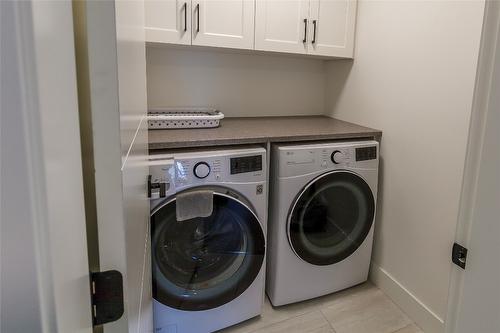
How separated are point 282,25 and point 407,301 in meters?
1.78

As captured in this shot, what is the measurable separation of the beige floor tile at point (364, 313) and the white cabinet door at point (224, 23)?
5.33ft

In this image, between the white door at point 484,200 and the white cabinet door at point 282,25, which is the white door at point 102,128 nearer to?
the white door at point 484,200

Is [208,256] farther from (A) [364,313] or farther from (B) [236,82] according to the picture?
(B) [236,82]

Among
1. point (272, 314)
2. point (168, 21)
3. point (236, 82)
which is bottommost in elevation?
point (272, 314)

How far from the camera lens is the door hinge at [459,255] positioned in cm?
69

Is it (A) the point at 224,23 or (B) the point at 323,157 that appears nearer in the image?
(B) the point at 323,157

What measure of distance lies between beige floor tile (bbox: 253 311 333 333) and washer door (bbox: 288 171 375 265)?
1.01 feet

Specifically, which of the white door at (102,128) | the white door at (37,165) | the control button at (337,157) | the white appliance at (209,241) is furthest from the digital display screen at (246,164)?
the white door at (37,165)

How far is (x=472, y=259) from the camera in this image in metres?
0.67

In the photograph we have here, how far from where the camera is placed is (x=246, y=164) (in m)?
1.58

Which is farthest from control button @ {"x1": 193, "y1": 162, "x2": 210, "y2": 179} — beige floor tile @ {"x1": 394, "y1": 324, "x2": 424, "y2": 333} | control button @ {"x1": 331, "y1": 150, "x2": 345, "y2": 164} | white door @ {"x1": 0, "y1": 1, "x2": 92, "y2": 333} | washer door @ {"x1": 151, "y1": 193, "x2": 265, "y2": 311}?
beige floor tile @ {"x1": 394, "y1": 324, "x2": 424, "y2": 333}

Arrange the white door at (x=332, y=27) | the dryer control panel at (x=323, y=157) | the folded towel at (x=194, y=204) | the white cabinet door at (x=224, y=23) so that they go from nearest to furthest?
the folded towel at (x=194, y=204), the dryer control panel at (x=323, y=157), the white cabinet door at (x=224, y=23), the white door at (x=332, y=27)

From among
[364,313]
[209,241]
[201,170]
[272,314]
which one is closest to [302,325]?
[272,314]

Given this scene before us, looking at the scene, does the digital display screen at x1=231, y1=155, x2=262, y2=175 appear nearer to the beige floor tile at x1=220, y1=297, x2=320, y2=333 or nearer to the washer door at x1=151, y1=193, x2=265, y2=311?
the washer door at x1=151, y1=193, x2=265, y2=311
